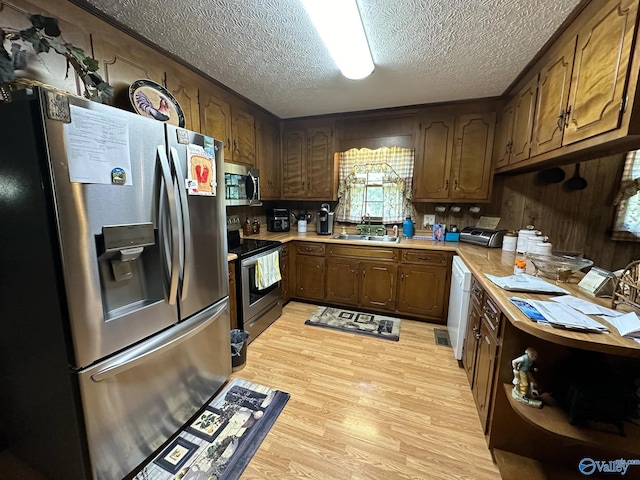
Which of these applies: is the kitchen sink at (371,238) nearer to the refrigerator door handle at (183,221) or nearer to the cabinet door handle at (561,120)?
the cabinet door handle at (561,120)

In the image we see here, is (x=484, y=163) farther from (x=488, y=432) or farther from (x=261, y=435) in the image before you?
(x=261, y=435)

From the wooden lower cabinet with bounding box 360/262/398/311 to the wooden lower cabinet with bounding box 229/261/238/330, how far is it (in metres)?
1.46

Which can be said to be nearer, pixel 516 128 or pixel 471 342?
pixel 471 342

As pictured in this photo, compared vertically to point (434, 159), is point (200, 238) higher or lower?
lower

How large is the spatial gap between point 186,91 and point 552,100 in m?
2.65

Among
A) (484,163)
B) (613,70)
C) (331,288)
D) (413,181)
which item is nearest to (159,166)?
(613,70)

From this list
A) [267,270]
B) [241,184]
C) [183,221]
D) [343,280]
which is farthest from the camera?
[343,280]

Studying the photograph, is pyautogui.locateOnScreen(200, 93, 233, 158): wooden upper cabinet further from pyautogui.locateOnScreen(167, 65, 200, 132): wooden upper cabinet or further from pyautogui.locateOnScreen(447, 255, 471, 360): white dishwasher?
pyautogui.locateOnScreen(447, 255, 471, 360): white dishwasher

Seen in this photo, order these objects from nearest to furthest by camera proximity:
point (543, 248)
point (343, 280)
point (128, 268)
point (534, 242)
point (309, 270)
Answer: point (128, 268)
point (543, 248)
point (534, 242)
point (343, 280)
point (309, 270)

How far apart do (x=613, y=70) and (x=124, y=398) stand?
2660 mm

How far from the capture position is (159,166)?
4.07 ft

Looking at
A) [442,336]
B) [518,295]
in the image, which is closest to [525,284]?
[518,295]

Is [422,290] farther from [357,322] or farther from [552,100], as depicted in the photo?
[552,100]

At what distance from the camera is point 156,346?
1280mm
